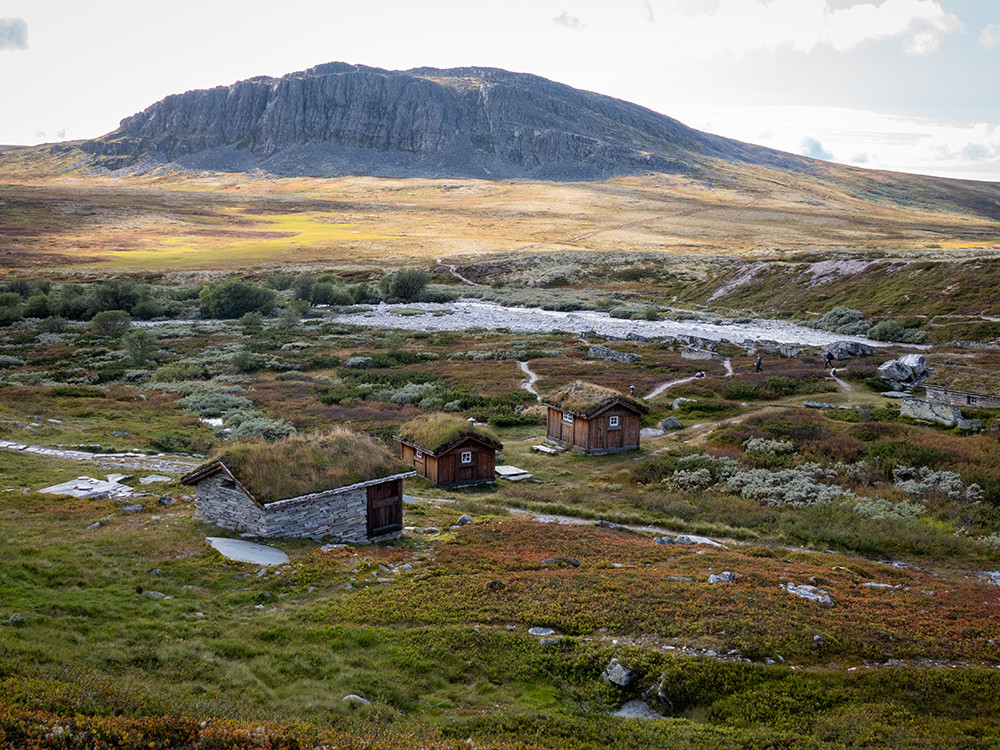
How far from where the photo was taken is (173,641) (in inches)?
564

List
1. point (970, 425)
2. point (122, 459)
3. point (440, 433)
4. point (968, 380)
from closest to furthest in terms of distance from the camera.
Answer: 1. point (122, 459)
2. point (440, 433)
3. point (970, 425)
4. point (968, 380)

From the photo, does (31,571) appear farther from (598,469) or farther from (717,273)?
(717,273)

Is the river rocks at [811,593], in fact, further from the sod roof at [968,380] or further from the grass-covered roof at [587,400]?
the sod roof at [968,380]

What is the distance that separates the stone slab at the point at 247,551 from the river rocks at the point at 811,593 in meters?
13.7

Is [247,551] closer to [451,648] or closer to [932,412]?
[451,648]

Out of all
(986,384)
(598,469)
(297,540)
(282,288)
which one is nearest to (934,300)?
(986,384)

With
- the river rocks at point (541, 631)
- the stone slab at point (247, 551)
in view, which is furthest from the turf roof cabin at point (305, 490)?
the river rocks at point (541, 631)

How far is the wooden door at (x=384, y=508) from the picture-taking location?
24125mm

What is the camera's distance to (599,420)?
3981 centimetres

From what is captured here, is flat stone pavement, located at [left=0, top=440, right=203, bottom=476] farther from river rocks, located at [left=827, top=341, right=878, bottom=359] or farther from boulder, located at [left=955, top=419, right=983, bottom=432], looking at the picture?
river rocks, located at [left=827, top=341, right=878, bottom=359]

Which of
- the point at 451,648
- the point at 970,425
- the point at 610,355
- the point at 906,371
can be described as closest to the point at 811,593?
the point at 451,648

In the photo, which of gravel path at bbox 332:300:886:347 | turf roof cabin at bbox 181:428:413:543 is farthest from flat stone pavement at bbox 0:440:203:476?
gravel path at bbox 332:300:886:347

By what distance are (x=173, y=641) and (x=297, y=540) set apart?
26.7 ft

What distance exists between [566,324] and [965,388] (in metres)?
50.6
